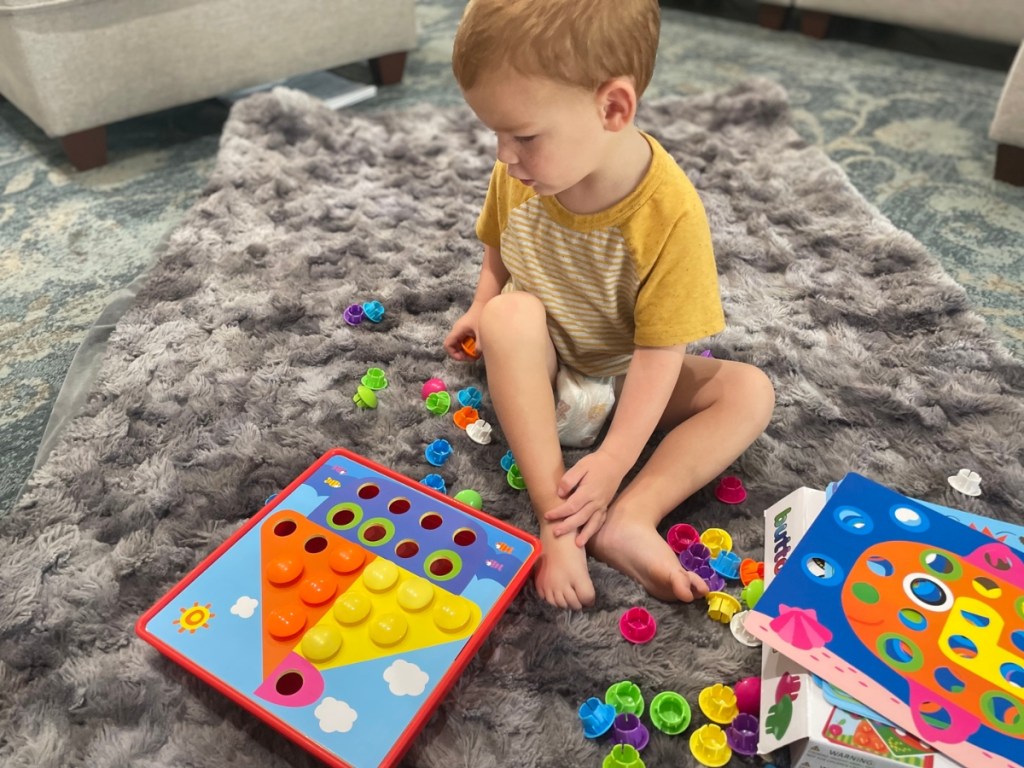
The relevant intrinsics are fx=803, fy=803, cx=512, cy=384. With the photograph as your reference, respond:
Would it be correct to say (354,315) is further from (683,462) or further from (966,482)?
(966,482)

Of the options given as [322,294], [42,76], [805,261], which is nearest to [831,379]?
[805,261]

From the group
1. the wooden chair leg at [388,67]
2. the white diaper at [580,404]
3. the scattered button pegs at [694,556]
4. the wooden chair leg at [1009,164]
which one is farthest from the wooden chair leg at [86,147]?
the wooden chair leg at [1009,164]

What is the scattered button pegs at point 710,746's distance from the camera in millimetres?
583

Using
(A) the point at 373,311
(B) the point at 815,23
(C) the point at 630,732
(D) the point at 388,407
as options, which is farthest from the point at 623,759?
(B) the point at 815,23

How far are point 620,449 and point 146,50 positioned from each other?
1.13 meters

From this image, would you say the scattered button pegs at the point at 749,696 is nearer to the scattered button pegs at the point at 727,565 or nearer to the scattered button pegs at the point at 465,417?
the scattered button pegs at the point at 727,565

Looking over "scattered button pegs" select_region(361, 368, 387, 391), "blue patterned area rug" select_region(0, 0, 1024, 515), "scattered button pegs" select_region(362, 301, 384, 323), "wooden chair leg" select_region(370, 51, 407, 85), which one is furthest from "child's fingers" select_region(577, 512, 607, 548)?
"wooden chair leg" select_region(370, 51, 407, 85)

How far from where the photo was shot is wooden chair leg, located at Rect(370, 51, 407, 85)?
1679 mm

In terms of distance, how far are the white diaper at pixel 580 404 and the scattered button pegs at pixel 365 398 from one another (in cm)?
21

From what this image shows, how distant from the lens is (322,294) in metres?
1.06

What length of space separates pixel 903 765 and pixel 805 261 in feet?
2.49

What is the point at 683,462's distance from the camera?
75cm

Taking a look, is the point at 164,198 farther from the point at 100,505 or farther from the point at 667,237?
the point at 667,237

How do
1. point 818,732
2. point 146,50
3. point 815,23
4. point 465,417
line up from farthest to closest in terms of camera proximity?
point 815,23
point 146,50
point 465,417
point 818,732
